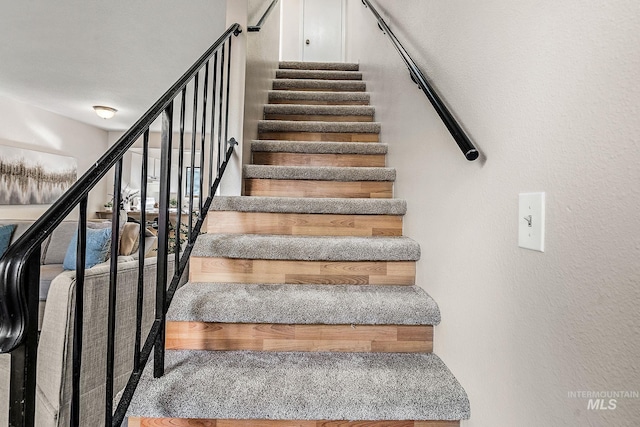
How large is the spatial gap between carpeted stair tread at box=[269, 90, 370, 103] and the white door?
308 centimetres

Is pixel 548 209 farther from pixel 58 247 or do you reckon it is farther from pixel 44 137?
pixel 44 137

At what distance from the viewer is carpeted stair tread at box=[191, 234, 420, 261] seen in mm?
1498

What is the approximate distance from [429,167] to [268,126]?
1478 millimetres

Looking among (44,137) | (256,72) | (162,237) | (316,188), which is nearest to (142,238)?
(162,237)

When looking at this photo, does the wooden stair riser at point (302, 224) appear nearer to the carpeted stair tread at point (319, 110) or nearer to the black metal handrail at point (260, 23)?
the black metal handrail at point (260, 23)

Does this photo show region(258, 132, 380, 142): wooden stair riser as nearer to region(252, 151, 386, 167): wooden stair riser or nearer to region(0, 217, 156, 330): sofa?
region(252, 151, 386, 167): wooden stair riser

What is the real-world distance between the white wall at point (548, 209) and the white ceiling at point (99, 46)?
7.84ft

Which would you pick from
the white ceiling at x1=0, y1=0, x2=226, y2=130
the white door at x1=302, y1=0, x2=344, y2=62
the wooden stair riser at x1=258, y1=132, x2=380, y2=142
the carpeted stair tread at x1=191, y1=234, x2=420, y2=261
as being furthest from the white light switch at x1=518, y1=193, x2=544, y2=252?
the white door at x1=302, y1=0, x2=344, y2=62

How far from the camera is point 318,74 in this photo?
3662 mm

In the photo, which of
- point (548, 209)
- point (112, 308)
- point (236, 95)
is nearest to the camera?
point (548, 209)

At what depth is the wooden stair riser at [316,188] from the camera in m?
2.06

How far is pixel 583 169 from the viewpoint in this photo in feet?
2.11

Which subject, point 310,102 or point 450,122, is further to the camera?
point 310,102

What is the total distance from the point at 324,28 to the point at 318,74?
8.67 feet
